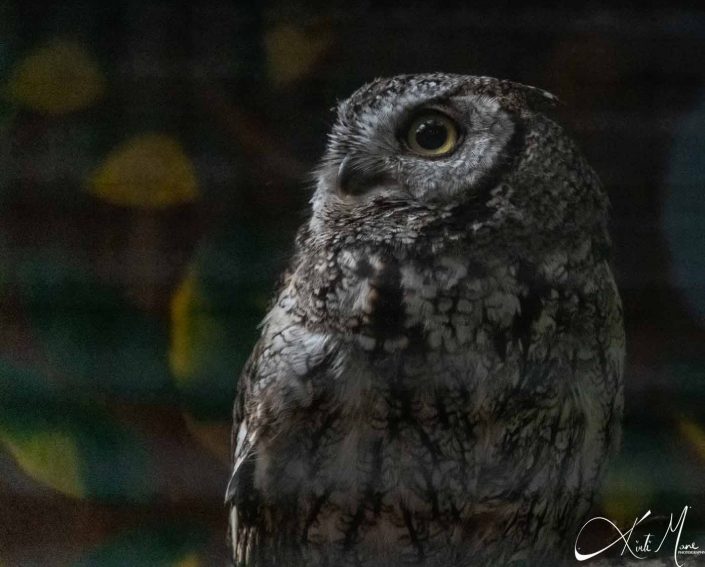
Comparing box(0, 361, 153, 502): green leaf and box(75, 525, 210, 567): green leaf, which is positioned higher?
box(0, 361, 153, 502): green leaf

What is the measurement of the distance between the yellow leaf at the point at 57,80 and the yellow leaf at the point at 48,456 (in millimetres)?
608

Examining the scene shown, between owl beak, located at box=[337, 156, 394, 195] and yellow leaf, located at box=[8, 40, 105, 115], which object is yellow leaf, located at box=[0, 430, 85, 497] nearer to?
yellow leaf, located at box=[8, 40, 105, 115]

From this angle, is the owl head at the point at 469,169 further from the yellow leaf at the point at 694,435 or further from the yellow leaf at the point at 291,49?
the yellow leaf at the point at 694,435

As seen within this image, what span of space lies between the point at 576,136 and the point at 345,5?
1.54ft

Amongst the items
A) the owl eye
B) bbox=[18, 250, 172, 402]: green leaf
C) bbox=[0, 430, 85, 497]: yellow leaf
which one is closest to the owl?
the owl eye

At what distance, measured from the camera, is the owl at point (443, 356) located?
1.14 meters

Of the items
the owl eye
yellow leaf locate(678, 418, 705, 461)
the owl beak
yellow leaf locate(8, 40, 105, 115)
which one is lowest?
yellow leaf locate(678, 418, 705, 461)

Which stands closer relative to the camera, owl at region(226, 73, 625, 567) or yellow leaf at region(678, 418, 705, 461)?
owl at region(226, 73, 625, 567)

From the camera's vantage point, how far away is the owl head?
45.9 inches

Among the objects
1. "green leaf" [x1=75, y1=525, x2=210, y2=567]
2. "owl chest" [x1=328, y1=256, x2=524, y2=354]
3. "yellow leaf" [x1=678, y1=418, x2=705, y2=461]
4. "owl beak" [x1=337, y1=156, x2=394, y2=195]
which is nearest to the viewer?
"owl chest" [x1=328, y1=256, x2=524, y2=354]

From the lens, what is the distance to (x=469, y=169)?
1167mm

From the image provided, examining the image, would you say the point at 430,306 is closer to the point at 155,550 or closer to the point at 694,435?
the point at 694,435

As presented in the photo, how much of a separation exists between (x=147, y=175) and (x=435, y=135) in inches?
21.9

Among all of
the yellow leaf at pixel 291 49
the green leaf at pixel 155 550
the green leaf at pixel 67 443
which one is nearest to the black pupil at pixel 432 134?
the yellow leaf at pixel 291 49
